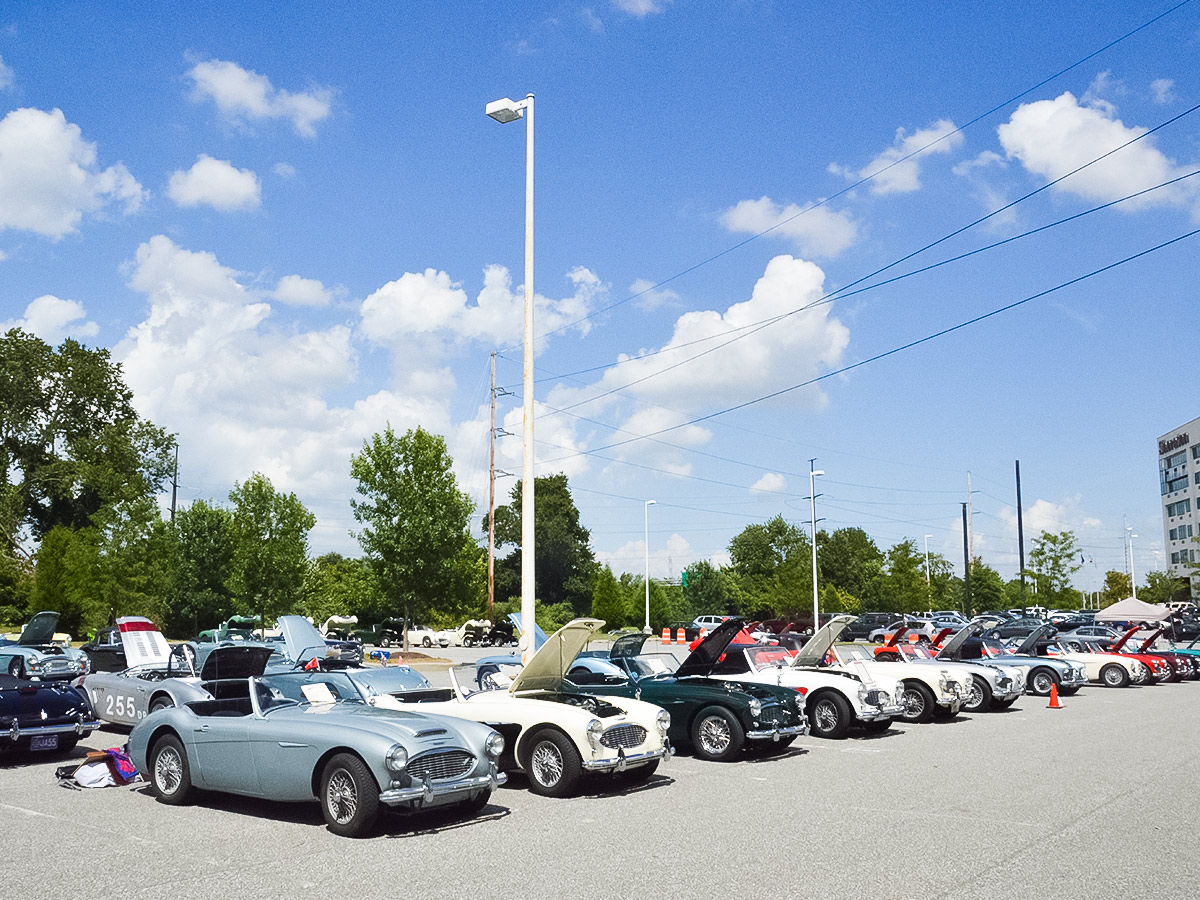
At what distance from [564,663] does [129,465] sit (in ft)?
180

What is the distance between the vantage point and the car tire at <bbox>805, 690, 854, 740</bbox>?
52.3 feet

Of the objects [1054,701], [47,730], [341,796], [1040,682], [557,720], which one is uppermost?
[557,720]

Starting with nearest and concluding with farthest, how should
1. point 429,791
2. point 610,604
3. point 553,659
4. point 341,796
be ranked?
point 429,791 → point 341,796 → point 553,659 → point 610,604

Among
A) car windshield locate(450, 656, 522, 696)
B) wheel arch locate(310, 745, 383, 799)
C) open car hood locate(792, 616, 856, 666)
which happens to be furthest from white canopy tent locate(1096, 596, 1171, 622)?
wheel arch locate(310, 745, 383, 799)

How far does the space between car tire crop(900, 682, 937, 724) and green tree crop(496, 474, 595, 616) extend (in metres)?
67.2

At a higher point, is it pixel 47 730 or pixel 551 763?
pixel 47 730

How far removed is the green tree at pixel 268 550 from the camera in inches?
1692

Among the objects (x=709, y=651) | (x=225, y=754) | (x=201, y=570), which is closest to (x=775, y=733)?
(x=709, y=651)

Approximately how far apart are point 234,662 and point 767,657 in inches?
334

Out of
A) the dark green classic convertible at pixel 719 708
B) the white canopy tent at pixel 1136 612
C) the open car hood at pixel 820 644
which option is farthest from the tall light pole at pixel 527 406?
the white canopy tent at pixel 1136 612

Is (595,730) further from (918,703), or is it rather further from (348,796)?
(918,703)

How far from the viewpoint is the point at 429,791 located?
348 inches

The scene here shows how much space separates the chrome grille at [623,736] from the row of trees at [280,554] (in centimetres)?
2868

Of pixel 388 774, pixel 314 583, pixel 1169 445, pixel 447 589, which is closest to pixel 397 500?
pixel 447 589
